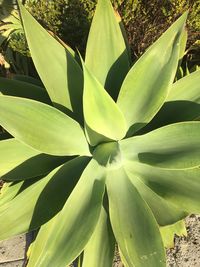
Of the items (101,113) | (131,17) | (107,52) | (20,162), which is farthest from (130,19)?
(20,162)

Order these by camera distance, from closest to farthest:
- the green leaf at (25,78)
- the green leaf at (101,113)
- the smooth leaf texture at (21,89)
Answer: the green leaf at (101,113) < the smooth leaf texture at (21,89) < the green leaf at (25,78)

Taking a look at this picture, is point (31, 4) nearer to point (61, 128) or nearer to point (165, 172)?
point (61, 128)

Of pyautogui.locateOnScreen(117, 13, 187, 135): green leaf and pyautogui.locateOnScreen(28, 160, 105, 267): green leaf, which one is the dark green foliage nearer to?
pyautogui.locateOnScreen(117, 13, 187, 135): green leaf

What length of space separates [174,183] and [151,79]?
36 cm

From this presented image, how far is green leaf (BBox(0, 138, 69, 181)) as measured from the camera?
133 centimetres

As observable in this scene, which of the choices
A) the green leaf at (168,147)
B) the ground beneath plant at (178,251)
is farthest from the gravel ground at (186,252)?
the green leaf at (168,147)

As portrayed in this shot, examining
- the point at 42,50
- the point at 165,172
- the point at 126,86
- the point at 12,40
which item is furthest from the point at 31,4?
the point at 165,172

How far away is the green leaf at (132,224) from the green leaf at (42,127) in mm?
163

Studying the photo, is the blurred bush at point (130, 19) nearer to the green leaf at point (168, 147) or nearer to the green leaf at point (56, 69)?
the green leaf at point (56, 69)

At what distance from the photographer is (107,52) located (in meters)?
1.35

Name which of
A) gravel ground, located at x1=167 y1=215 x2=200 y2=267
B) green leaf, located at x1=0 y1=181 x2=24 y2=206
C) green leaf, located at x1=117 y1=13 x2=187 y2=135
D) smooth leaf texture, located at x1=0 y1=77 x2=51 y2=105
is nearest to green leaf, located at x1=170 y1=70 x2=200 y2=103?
green leaf, located at x1=117 y1=13 x2=187 y2=135

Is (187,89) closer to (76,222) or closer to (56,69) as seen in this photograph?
(56,69)

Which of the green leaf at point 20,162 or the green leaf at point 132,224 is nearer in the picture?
the green leaf at point 132,224

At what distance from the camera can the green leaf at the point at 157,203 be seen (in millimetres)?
1308
